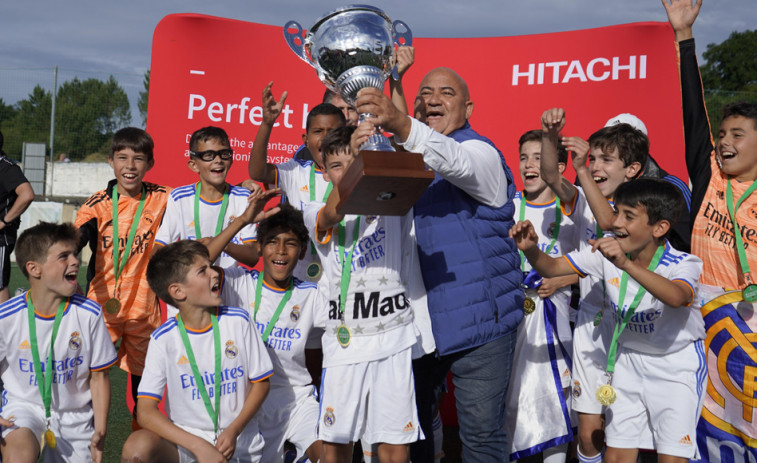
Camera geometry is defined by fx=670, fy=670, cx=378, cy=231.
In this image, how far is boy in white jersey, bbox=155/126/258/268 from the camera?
416cm

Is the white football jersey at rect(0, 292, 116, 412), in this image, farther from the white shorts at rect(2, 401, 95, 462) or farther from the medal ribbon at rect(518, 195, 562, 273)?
the medal ribbon at rect(518, 195, 562, 273)

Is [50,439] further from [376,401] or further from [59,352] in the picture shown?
[376,401]

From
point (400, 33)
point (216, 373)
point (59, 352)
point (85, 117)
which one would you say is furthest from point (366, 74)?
point (85, 117)

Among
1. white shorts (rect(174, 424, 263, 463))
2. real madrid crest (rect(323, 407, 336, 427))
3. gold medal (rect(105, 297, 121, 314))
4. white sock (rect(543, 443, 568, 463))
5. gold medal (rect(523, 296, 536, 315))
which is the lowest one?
white sock (rect(543, 443, 568, 463))

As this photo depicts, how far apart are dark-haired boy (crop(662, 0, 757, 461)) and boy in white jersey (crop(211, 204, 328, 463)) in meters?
2.13

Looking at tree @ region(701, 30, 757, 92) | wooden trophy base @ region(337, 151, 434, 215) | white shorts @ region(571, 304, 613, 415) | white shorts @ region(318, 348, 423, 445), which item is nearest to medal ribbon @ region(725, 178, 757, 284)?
white shorts @ region(571, 304, 613, 415)

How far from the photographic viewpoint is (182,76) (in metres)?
5.68

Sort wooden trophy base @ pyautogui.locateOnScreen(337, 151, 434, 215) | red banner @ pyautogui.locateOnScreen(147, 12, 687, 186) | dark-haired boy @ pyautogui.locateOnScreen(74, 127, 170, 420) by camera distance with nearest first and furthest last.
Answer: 1. wooden trophy base @ pyautogui.locateOnScreen(337, 151, 434, 215)
2. dark-haired boy @ pyautogui.locateOnScreen(74, 127, 170, 420)
3. red banner @ pyautogui.locateOnScreen(147, 12, 687, 186)

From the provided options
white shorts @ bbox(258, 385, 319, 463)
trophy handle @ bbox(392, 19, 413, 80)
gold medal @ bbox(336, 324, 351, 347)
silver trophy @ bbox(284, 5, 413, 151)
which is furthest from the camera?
white shorts @ bbox(258, 385, 319, 463)

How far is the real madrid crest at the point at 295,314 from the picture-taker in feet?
12.6

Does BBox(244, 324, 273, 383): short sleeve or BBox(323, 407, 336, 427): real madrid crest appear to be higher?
BBox(244, 324, 273, 383): short sleeve

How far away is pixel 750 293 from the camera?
11.1 feet

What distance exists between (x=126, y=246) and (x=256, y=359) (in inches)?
53.8

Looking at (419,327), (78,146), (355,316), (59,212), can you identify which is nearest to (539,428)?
(419,327)
